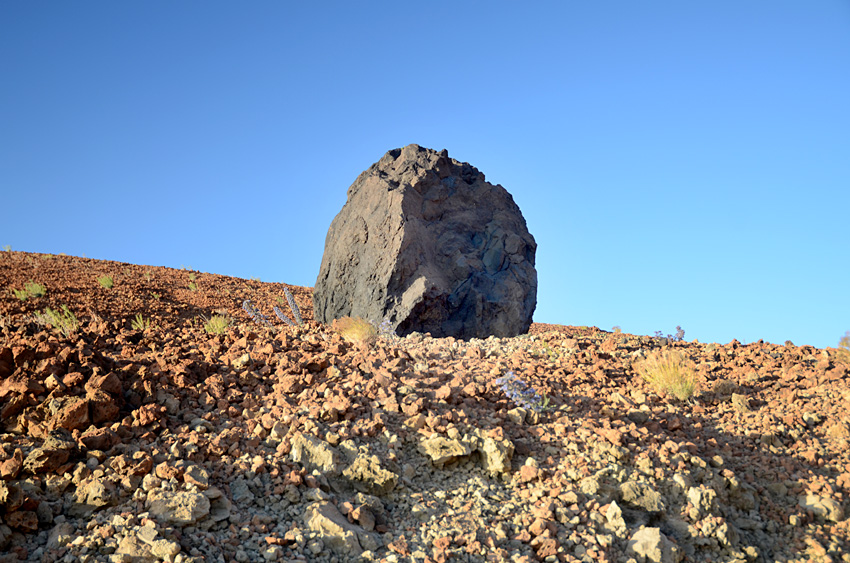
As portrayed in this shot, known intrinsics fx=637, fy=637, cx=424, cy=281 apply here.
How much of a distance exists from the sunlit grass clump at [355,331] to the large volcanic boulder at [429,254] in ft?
1.93

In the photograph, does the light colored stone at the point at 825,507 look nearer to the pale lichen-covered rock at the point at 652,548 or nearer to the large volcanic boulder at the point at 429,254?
the pale lichen-covered rock at the point at 652,548

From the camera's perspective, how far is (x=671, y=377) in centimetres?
611

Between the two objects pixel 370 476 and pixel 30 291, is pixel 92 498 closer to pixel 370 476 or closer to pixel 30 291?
pixel 370 476

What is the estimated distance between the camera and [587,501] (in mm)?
4211

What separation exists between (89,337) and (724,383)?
20.1 ft

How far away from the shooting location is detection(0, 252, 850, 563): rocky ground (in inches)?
149

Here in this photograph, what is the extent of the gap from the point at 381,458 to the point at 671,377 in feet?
10.4

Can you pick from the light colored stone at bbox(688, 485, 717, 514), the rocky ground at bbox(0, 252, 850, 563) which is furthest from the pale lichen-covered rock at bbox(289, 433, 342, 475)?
the light colored stone at bbox(688, 485, 717, 514)

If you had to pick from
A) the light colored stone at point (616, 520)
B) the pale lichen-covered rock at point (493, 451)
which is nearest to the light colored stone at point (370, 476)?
the pale lichen-covered rock at point (493, 451)

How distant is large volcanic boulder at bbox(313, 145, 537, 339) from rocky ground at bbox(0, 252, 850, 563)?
307 cm

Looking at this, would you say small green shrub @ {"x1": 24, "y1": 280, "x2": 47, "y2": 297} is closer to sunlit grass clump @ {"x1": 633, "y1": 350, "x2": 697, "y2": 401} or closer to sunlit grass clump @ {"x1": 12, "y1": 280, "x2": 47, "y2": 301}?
sunlit grass clump @ {"x1": 12, "y1": 280, "x2": 47, "y2": 301}

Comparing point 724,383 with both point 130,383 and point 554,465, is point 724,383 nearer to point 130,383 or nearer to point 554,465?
point 554,465

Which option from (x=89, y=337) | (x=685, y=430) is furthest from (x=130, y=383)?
(x=685, y=430)

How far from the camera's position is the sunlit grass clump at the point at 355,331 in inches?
281
